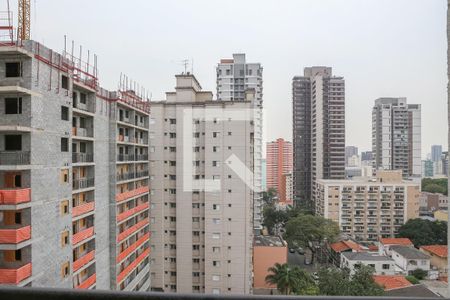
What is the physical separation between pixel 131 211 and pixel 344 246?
6088 mm

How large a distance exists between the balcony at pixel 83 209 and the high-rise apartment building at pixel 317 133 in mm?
10042

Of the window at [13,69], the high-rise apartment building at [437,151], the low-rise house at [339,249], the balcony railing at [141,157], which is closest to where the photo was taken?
the high-rise apartment building at [437,151]

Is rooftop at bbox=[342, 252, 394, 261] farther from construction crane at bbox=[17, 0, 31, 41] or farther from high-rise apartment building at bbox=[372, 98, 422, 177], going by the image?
construction crane at bbox=[17, 0, 31, 41]

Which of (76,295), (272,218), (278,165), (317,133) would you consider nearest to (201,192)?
(272,218)

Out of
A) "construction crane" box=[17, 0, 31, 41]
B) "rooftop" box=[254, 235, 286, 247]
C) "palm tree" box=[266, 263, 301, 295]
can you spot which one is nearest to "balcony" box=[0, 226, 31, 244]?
"construction crane" box=[17, 0, 31, 41]

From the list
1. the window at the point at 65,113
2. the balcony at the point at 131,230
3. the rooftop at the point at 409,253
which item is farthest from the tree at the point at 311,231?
the window at the point at 65,113

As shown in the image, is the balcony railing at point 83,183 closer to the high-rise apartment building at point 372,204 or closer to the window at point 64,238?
the window at point 64,238

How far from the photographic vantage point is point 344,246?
30.3 ft

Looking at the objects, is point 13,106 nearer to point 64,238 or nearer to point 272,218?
point 64,238

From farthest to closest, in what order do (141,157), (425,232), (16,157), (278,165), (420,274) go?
(278,165) → (425,232) → (420,274) → (141,157) → (16,157)

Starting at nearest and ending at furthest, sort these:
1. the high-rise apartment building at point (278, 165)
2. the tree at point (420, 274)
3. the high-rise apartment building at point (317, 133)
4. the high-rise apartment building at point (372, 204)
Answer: the tree at point (420, 274), the high-rise apartment building at point (372, 204), the high-rise apartment building at point (317, 133), the high-rise apartment building at point (278, 165)

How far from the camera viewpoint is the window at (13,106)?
3.25 metres

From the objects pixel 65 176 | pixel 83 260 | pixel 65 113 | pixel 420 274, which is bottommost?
pixel 420 274

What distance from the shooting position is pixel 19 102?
325 cm
